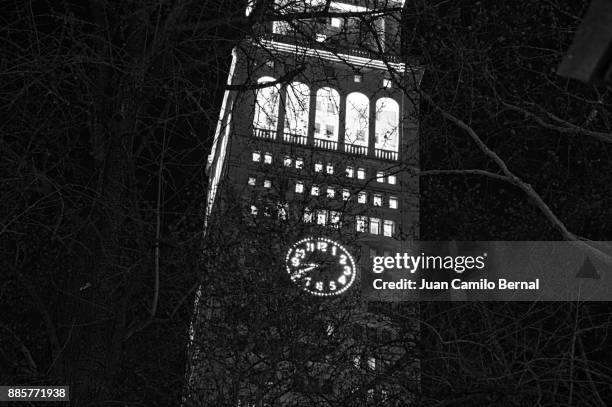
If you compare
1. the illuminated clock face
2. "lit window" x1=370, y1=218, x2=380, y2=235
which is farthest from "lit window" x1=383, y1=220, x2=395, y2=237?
the illuminated clock face

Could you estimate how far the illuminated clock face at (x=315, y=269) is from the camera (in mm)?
19078

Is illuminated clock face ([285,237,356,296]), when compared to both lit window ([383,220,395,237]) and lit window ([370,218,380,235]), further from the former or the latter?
lit window ([383,220,395,237])

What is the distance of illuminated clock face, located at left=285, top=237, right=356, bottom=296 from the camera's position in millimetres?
19078

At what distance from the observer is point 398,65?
782 centimetres

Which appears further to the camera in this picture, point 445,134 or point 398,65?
point 445,134

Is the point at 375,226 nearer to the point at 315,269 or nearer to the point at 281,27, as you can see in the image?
the point at 315,269

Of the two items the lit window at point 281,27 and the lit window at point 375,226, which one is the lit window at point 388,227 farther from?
the lit window at point 281,27

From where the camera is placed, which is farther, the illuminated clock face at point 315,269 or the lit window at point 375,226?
the lit window at point 375,226

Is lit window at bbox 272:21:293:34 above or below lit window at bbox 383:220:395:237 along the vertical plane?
below

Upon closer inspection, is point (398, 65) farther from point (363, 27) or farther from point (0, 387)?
point (0, 387)

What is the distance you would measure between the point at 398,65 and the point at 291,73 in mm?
1222

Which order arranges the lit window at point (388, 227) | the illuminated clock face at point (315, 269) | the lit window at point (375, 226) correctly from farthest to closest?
the lit window at point (388, 227)
the lit window at point (375, 226)
the illuminated clock face at point (315, 269)

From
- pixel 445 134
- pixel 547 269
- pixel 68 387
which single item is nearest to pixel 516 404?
pixel 445 134

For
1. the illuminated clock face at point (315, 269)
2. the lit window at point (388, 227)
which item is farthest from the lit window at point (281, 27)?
the lit window at point (388, 227)
